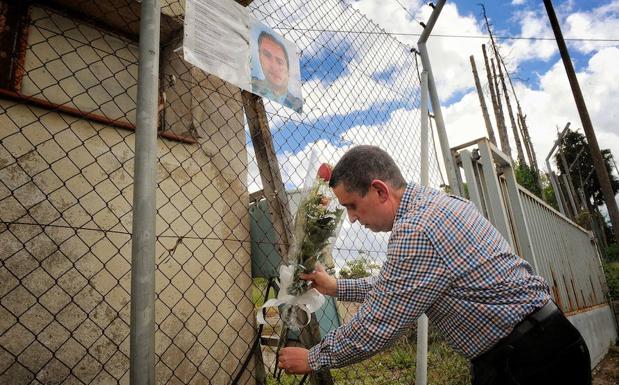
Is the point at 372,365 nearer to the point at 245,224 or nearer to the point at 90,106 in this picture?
the point at 245,224

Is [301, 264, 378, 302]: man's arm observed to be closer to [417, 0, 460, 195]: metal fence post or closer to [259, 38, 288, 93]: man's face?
[259, 38, 288, 93]: man's face

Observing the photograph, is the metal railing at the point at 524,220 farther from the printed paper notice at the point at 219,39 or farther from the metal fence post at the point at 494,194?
the printed paper notice at the point at 219,39

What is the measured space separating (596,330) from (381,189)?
6141 mm

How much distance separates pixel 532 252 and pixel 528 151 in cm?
2196

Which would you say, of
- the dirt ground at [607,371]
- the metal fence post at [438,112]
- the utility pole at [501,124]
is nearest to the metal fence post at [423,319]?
the metal fence post at [438,112]

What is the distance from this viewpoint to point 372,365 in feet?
18.0

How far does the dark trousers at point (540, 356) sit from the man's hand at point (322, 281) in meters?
0.86

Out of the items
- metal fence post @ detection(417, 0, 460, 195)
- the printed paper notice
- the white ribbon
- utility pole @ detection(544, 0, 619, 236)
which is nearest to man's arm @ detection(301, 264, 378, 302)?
the white ribbon

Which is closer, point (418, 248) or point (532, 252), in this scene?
point (418, 248)

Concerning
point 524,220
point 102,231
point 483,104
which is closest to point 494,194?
point 524,220

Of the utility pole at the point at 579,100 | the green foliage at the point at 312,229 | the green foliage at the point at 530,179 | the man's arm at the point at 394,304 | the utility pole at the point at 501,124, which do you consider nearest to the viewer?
the man's arm at the point at 394,304

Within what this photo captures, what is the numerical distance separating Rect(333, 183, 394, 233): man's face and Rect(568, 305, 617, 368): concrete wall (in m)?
3.81

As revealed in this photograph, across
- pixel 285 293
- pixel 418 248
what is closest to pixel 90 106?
pixel 285 293

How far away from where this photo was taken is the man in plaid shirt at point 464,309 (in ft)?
4.76
